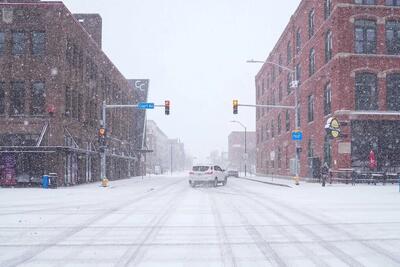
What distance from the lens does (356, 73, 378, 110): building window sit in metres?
32.8

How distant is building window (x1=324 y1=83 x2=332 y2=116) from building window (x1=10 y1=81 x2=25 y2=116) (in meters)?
22.9

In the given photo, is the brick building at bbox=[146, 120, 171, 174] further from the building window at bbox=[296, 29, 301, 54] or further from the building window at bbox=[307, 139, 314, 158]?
the building window at bbox=[307, 139, 314, 158]

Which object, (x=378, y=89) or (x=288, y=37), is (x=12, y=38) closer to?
(x=378, y=89)

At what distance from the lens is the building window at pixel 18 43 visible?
29859mm

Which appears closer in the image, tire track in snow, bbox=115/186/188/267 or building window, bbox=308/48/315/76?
tire track in snow, bbox=115/186/188/267

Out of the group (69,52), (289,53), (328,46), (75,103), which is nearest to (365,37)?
(328,46)

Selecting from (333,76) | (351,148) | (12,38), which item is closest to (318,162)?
(351,148)

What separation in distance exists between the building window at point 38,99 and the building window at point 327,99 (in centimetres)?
2153

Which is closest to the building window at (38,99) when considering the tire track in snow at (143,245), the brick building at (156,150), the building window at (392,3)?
the tire track in snow at (143,245)

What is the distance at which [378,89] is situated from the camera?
32.8 metres

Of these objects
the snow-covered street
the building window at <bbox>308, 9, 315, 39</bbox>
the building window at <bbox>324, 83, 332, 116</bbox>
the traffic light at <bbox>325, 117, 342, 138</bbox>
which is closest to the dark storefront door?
the building window at <bbox>324, 83, 332, 116</bbox>

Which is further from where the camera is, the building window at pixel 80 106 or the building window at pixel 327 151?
the building window at pixel 80 106

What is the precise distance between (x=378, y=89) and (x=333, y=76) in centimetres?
339

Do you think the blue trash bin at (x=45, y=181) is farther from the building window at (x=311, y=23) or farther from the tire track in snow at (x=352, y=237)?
the building window at (x=311, y=23)
